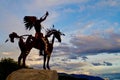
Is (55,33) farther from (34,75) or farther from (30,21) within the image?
(34,75)

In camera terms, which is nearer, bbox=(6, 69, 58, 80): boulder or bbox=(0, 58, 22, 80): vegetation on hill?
bbox=(6, 69, 58, 80): boulder

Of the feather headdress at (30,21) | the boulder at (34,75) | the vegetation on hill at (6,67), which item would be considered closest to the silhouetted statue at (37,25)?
the feather headdress at (30,21)

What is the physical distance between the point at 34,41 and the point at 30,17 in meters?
1.43

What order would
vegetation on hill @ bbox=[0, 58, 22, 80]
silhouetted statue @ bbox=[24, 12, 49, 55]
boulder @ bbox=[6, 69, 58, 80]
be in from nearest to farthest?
boulder @ bbox=[6, 69, 58, 80] → silhouetted statue @ bbox=[24, 12, 49, 55] → vegetation on hill @ bbox=[0, 58, 22, 80]

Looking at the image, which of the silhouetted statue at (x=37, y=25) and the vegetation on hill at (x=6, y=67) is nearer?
the silhouetted statue at (x=37, y=25)

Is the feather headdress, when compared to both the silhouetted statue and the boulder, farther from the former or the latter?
the boulder

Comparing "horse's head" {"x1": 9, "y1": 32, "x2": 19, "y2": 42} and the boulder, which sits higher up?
"horse's head" {"x1": 9, "y1": 32, "x2": 19, "y2": 42}

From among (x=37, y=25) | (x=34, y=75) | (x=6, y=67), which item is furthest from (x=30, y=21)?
(x=6, y=67)

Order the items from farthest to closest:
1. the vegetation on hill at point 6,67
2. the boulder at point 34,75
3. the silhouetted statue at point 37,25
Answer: the vegetation on hill at point 6,67 → the silhouetted statue at point 37,25 → the boulder at point 34,75

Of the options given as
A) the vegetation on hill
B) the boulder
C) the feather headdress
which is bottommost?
the boulder

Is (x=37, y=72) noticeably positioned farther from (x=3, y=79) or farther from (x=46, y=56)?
(x=3, y=79)

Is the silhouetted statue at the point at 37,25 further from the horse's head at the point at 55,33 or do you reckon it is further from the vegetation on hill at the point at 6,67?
the vegetation on hill at the point at 6,67

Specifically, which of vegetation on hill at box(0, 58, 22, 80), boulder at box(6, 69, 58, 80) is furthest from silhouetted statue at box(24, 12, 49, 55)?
vegetation on hill at box(0, 58, 22, 80)

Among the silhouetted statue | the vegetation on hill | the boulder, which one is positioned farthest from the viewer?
the vegetation on hill
